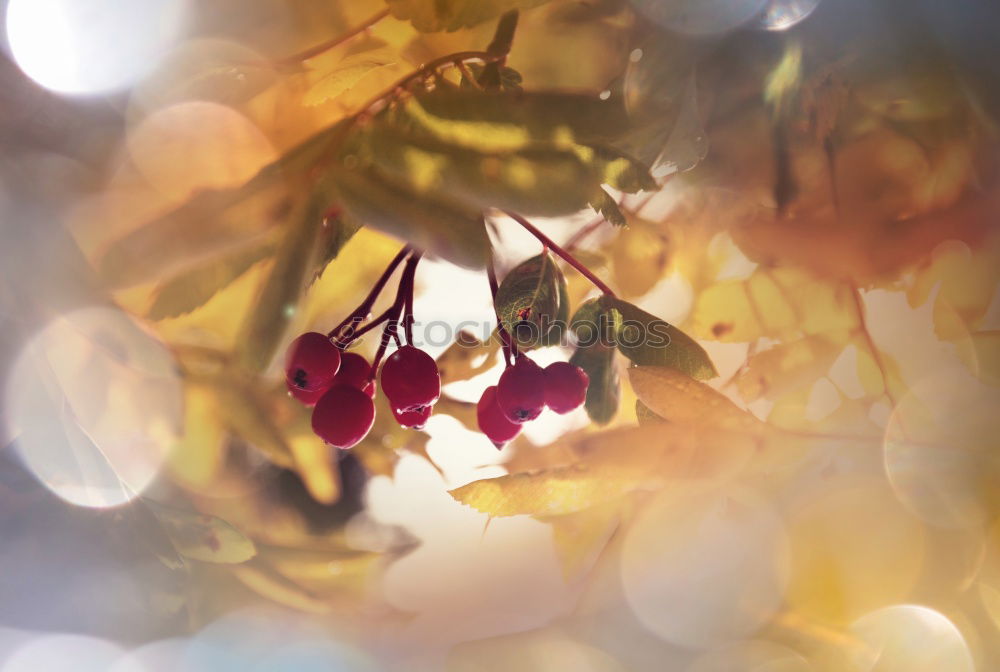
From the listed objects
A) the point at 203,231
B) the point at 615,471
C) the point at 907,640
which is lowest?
the point at 907,640

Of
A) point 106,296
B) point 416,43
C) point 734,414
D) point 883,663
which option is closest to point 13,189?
point 106,296

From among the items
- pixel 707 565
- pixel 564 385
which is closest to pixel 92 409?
pixel 564 385

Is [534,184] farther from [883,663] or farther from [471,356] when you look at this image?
[883,663]

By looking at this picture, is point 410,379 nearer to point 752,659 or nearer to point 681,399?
point 681,399

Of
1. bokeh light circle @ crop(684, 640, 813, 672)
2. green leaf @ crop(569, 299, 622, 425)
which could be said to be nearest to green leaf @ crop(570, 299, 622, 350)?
green leaf @ crop(569, 299, 622, 425)

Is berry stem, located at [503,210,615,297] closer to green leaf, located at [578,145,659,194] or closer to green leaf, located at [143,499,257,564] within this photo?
green leaf, located at [578,145,659,194]

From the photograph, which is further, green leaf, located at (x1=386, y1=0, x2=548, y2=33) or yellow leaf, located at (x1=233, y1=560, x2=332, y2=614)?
yellow leaf, located at (x1=233, y1=560, x2=332, y2=614)
